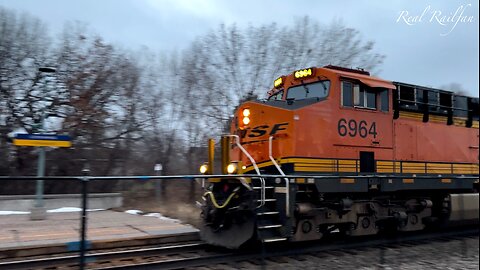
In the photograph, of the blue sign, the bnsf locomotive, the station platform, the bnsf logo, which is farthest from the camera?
the blue sign

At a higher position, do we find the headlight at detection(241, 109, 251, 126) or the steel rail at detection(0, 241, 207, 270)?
the headlight at detection(241, 109, 251, 126)

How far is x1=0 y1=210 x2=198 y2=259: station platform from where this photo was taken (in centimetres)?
586

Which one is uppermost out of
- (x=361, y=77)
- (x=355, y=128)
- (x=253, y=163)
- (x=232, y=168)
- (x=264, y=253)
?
(x=361, y=77)

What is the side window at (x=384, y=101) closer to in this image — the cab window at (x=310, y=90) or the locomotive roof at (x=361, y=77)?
the locomotive roof at (x=361, y=77)

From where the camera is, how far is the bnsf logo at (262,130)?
348 inches

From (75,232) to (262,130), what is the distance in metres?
4.62

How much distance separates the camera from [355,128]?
30.4 ft

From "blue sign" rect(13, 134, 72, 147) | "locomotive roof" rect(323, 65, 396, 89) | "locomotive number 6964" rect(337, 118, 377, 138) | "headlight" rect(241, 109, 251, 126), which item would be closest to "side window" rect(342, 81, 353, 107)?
"locomotive roof" rect(323, 65, 396, 89)

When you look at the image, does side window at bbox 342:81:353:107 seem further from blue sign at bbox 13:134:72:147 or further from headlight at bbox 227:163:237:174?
blue sign at bbox 13:134:72:147

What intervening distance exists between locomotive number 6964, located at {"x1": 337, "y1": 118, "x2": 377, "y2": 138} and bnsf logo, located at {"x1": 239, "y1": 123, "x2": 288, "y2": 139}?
1238 millimetres

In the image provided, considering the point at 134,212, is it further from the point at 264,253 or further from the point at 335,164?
the point at 335,164

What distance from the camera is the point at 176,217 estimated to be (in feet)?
35.8

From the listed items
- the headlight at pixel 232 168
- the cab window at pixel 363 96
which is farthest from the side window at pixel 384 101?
the headlight at pixel 232 168

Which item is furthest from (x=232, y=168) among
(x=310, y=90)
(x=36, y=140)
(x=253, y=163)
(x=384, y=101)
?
(x=36, y=140)
